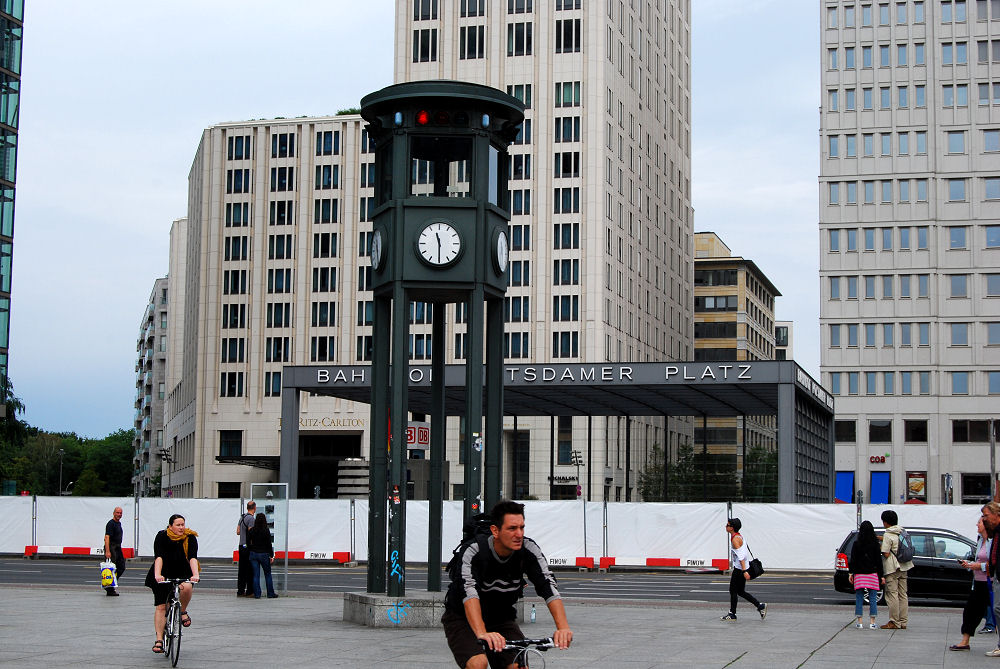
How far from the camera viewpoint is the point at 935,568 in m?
25.6

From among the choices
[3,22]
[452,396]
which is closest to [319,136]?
[3,22]

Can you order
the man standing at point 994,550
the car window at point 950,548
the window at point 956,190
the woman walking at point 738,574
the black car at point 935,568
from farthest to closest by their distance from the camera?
the window at point 956,190 < the car window at point 950,548 < the black car at point 935,568 < the woman walking at point 738,574 < the man standing at point 994,550

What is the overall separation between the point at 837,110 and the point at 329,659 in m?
87.8

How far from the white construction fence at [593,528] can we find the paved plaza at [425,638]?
12.7 meters

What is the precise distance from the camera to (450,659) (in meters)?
15.1

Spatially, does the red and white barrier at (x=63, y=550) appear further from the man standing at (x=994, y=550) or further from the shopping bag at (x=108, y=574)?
the man standing at (x=994, y=550)

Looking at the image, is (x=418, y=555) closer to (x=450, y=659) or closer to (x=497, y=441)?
(x=497, y=441)

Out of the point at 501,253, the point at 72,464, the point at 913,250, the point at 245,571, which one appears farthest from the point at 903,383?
the point at 72,464

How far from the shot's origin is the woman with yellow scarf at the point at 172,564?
1577 centimetres

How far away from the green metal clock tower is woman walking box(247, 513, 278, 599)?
18.4ft

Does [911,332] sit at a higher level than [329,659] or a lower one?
higher

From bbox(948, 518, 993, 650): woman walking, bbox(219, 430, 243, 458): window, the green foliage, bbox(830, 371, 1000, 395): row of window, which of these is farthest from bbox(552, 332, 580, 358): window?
the green foliage

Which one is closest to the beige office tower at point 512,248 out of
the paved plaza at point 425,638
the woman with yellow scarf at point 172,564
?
the paved plaza at point 425,638

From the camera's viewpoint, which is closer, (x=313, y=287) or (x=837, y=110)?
(x=837, y=110)
